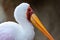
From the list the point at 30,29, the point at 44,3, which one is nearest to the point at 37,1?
the point at 44,3

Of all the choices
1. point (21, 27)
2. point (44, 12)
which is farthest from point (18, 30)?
point (44, 12)

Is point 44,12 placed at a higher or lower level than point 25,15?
higher

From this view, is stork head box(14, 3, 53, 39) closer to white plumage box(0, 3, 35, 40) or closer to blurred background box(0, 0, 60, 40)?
white plumage box(0, 3, 35, 40)

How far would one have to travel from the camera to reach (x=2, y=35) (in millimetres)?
1252

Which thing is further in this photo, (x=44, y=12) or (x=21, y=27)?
(x=44, y=12)

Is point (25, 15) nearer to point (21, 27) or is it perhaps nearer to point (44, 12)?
point (21, 27)

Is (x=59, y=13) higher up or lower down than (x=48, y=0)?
lower down

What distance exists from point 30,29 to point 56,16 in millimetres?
1083

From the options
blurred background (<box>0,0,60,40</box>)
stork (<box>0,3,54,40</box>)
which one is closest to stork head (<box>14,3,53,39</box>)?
stork (<box>0,3,54,40</box>)

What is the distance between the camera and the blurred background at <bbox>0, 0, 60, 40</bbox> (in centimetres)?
209

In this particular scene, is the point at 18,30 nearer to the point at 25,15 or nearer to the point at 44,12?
the point at 25,15

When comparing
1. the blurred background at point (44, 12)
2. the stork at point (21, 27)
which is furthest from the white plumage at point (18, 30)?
the blurred background at point (44, 12)

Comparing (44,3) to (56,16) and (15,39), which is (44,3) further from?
(15,39)

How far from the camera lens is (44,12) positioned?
7.85 feet
